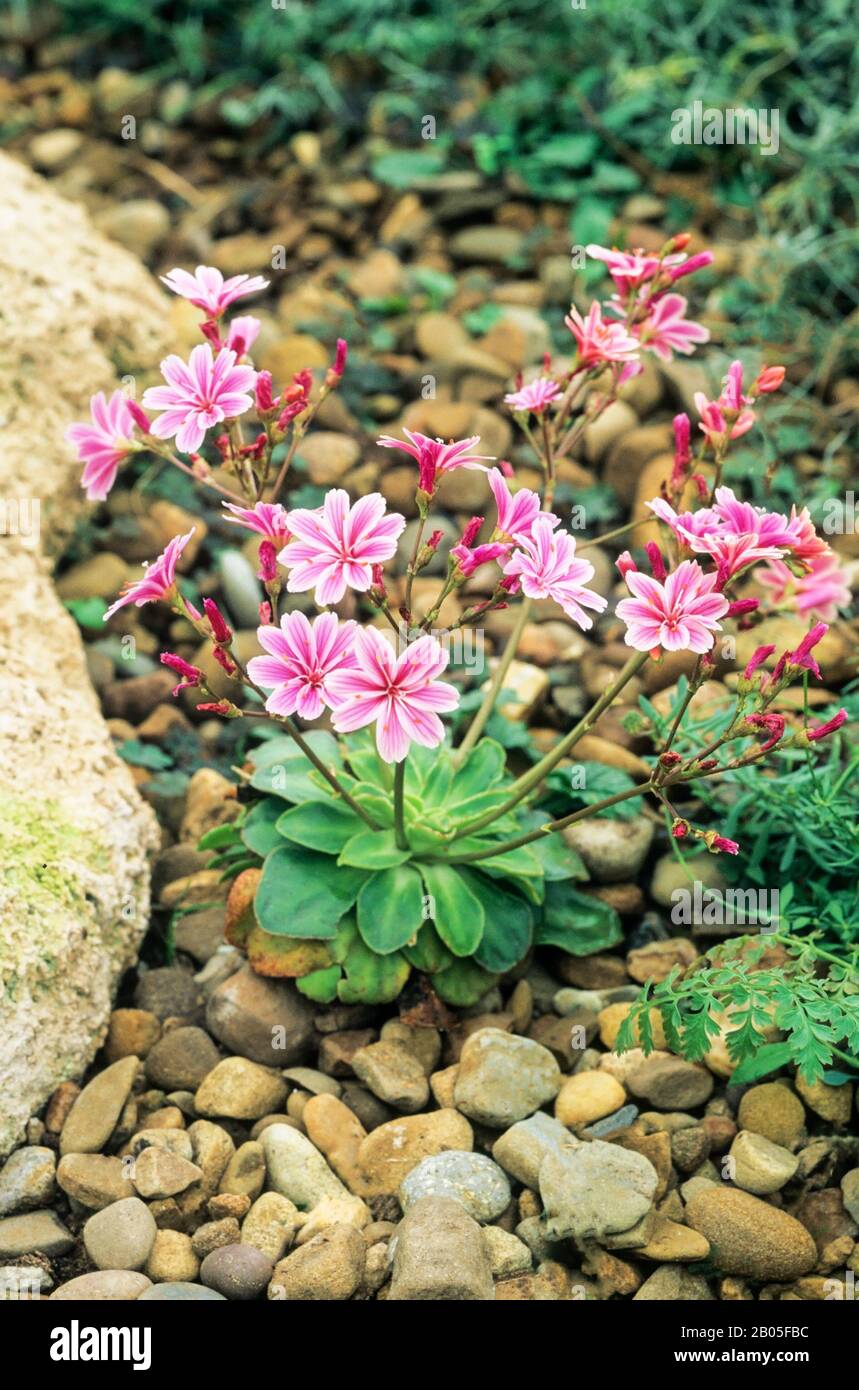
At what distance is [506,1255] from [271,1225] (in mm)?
430

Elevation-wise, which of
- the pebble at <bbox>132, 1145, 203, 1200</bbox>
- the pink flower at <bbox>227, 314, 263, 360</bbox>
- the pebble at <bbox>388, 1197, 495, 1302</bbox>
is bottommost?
the pebble at <bbox>132, 1145, 203, 1200</bbox>

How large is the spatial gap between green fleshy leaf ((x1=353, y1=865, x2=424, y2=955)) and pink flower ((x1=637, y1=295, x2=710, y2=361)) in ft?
3.95

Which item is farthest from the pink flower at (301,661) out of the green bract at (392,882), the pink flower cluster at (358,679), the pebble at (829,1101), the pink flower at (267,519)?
the pebble at (829,1101)

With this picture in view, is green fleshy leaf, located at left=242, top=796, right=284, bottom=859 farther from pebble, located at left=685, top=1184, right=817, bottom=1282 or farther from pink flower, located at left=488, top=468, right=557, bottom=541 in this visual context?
pebble, located at left=685, top=1184, right=817, bottom=1282

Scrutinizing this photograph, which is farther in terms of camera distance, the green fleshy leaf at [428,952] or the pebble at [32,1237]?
the green fleshy leaf at [428,952]

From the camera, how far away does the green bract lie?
9.82 ft

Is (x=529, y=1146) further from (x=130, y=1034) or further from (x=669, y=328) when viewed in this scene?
(x=669, y=328)

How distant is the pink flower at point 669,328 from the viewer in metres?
3.11

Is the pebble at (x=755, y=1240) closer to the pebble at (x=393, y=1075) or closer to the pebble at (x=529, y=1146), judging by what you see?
the pebble at (x=529, y=1146)

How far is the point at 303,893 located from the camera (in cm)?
303

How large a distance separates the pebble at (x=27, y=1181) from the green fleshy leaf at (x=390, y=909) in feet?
2.39

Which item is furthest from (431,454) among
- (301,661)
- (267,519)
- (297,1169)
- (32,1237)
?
(32,1237)

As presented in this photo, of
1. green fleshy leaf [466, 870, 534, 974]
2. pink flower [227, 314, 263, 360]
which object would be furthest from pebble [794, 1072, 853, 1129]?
pink flower [227, 314, 263, 360]
